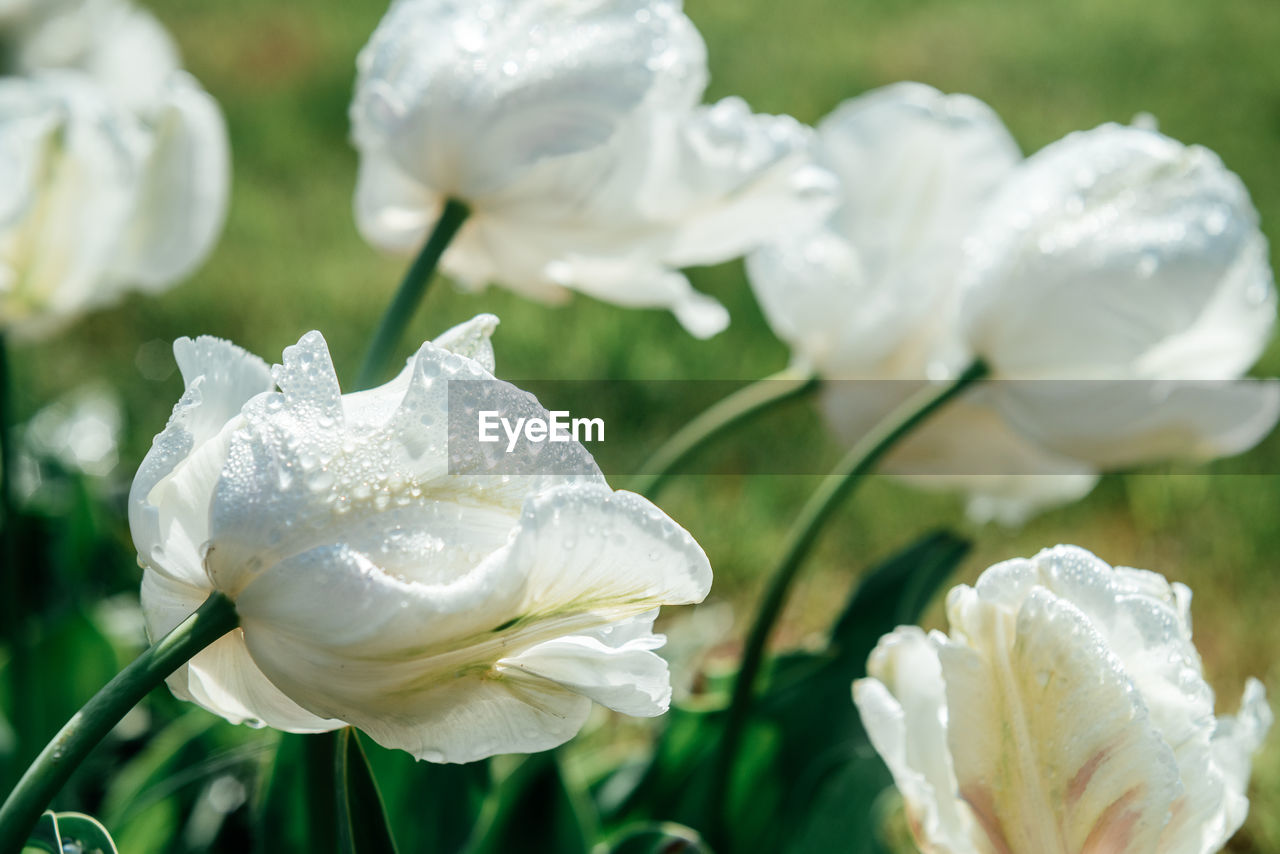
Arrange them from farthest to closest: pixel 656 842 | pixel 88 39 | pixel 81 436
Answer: pixel 88 39 < pixel 81 436 < pixel 656 842

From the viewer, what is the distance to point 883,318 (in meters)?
0.70

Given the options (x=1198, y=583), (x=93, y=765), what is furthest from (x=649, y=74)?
(x=1198, y=583)

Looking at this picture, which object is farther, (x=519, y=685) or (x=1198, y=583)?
(x=1198, y=583)

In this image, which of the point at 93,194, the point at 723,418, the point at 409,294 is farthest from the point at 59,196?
the point at 723,418

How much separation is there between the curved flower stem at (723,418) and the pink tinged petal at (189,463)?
31 cm

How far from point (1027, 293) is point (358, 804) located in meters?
0.39

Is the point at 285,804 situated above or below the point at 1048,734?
below

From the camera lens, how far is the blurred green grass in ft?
4.95

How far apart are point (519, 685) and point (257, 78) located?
8.41ft

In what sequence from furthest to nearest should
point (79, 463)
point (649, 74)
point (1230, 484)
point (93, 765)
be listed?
point (1230, 484) < point (79, 463) < point (93, 765) < point (649, 74)

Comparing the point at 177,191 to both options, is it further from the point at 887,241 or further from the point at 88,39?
the point at 88,39

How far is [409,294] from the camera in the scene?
1.85 ft

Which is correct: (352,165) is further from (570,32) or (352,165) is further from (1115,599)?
(1115,599)

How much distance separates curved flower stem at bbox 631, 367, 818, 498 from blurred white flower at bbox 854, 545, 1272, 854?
0.27 metres
